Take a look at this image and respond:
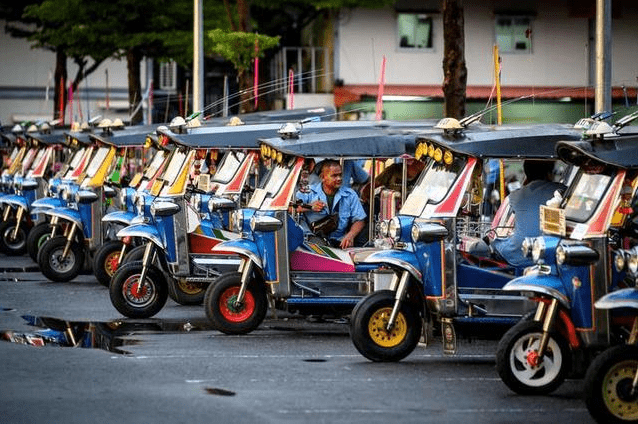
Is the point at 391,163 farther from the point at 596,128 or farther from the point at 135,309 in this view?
the point at 596,128

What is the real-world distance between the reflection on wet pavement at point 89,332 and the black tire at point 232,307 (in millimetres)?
777

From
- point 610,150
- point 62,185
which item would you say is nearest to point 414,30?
point 62,185

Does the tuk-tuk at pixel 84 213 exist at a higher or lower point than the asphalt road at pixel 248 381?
higher

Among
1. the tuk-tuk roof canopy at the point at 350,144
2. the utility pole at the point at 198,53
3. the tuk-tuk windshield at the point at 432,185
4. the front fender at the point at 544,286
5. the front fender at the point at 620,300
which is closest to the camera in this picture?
the front fender at the point at 620,300

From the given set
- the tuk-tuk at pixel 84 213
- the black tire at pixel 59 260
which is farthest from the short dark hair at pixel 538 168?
the black tire at pixel 59 260

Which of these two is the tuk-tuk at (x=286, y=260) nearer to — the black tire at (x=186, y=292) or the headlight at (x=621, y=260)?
the black tire at (x=186, y=292)

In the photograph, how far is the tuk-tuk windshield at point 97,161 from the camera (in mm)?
22266

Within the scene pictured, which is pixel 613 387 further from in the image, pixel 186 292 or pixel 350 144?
pixel 186 292

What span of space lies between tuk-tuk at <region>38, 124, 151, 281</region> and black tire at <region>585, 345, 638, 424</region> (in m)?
12.1

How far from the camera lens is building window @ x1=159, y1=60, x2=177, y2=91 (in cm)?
6048

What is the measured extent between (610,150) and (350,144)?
4.48 metres

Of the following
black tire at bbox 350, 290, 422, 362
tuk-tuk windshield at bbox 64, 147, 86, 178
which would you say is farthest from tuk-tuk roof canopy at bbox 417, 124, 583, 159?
tuk-tuk windshield at bbox 64, 147, 86, 178

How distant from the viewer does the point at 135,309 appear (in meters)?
16.7

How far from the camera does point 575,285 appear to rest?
37.1 feet
